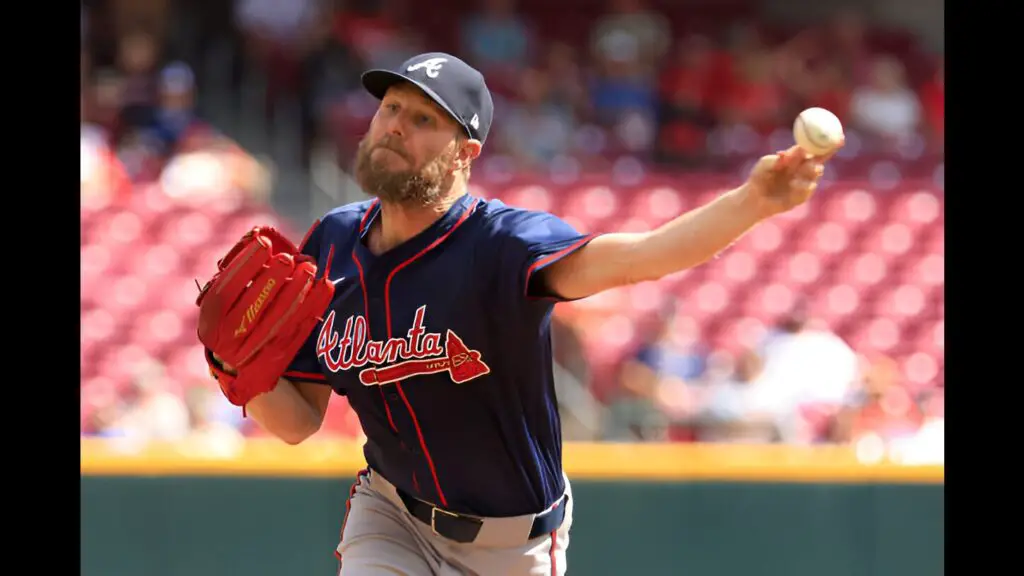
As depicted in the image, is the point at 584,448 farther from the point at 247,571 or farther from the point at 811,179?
the point at 811,179

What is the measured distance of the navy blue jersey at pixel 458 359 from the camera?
Result: 3.08 m

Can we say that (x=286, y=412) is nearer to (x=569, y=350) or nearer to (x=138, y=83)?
(x=569, y=350)

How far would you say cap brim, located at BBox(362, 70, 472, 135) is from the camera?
309 centimetres

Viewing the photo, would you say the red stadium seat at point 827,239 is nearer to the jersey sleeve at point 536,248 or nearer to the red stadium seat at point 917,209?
the red stadium seat at point 917,209

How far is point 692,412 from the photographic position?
Result: 6.88 meters

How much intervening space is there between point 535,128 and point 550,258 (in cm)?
706

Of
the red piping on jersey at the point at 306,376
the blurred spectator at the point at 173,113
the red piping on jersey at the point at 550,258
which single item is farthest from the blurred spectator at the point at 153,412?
the red piping on jersey at the point at 550,258

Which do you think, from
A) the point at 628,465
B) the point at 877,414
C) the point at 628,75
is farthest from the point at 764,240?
the point at 628,465

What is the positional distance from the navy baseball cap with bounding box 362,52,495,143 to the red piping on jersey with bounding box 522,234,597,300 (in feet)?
1.32

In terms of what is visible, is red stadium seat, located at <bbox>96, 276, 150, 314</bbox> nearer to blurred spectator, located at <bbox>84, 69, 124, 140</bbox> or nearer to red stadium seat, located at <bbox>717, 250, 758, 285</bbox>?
blurred spectator, located at <bbox>84, 69, 124, 140</bbox>

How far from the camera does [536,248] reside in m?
2.98

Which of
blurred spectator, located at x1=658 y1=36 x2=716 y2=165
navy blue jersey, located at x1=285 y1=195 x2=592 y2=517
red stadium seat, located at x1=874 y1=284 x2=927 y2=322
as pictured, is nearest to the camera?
navy blue jersey, located at x1=285 y1=195 x2=592 y2=517

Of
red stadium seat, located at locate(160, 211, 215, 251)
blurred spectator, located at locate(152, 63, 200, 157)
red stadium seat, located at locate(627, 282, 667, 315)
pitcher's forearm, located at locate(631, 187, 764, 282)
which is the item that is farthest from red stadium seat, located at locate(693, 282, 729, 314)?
pitcher's forearm, located at locate(631, 187, 764, 282)
